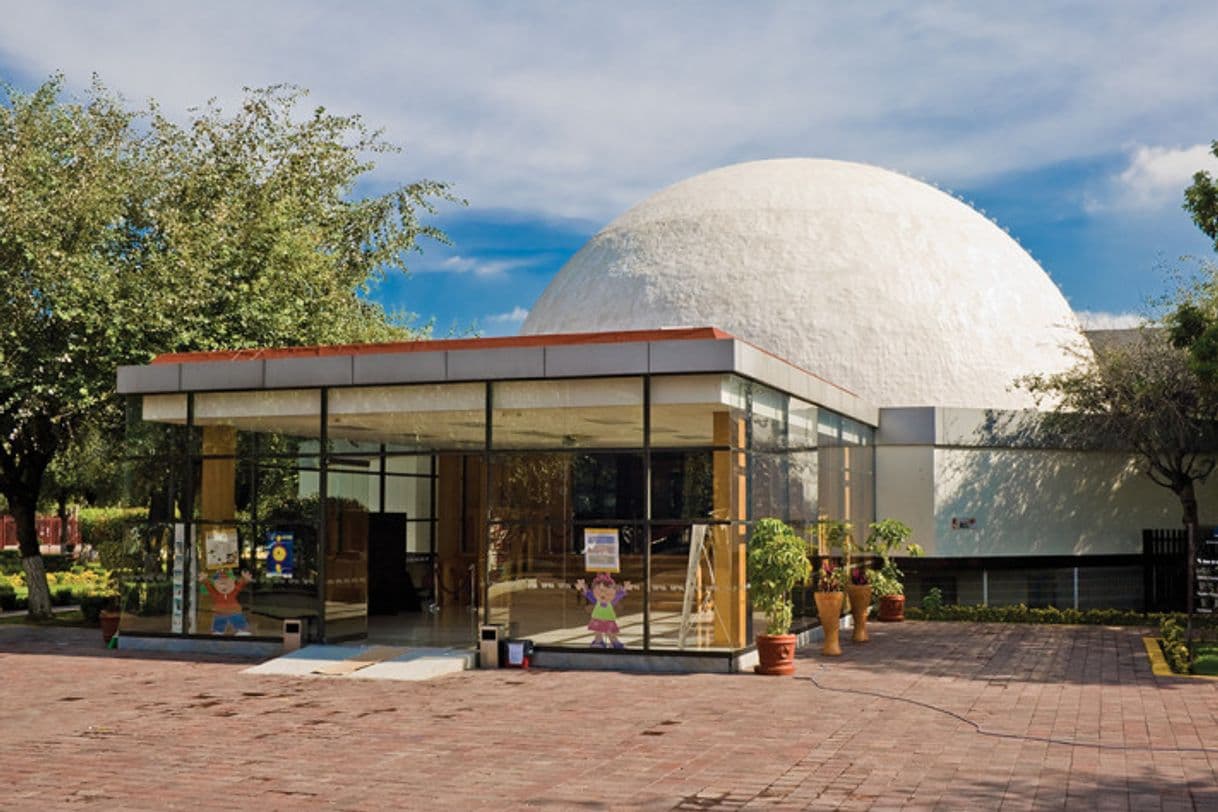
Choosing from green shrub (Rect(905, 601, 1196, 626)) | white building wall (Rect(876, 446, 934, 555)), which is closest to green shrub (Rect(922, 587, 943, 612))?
green shrub (Rect(905, 601, 1196, 626))

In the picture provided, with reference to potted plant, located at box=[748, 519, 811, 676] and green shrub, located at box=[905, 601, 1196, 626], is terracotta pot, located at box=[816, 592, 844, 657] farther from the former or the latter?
green shrub, located at box=[905, 601, 1196, 626]

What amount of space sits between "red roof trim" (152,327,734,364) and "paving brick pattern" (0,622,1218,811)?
481 cm

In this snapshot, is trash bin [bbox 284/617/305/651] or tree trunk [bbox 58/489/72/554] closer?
trash bin [bbox 284/617/305/651]

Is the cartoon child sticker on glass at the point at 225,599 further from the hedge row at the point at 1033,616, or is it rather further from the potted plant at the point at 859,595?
the hedge row at the point at 1033,616

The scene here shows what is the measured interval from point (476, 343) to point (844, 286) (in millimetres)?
16400

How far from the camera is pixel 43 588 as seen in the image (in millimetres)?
28484

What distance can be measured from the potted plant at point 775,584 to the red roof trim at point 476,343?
300 centimetres

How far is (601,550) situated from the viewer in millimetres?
18672

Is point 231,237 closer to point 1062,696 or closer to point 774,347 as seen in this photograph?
point 774,347

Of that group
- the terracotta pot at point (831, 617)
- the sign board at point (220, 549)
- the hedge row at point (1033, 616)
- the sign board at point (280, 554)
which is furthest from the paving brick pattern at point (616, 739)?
the hedge row at point (1033, 616)

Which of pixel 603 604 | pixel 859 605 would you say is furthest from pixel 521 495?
pixel 859 605

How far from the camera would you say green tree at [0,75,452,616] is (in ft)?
84.2

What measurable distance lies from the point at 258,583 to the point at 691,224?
18896 millimetres

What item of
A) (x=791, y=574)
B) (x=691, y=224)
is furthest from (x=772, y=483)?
(x=691, y=224)
